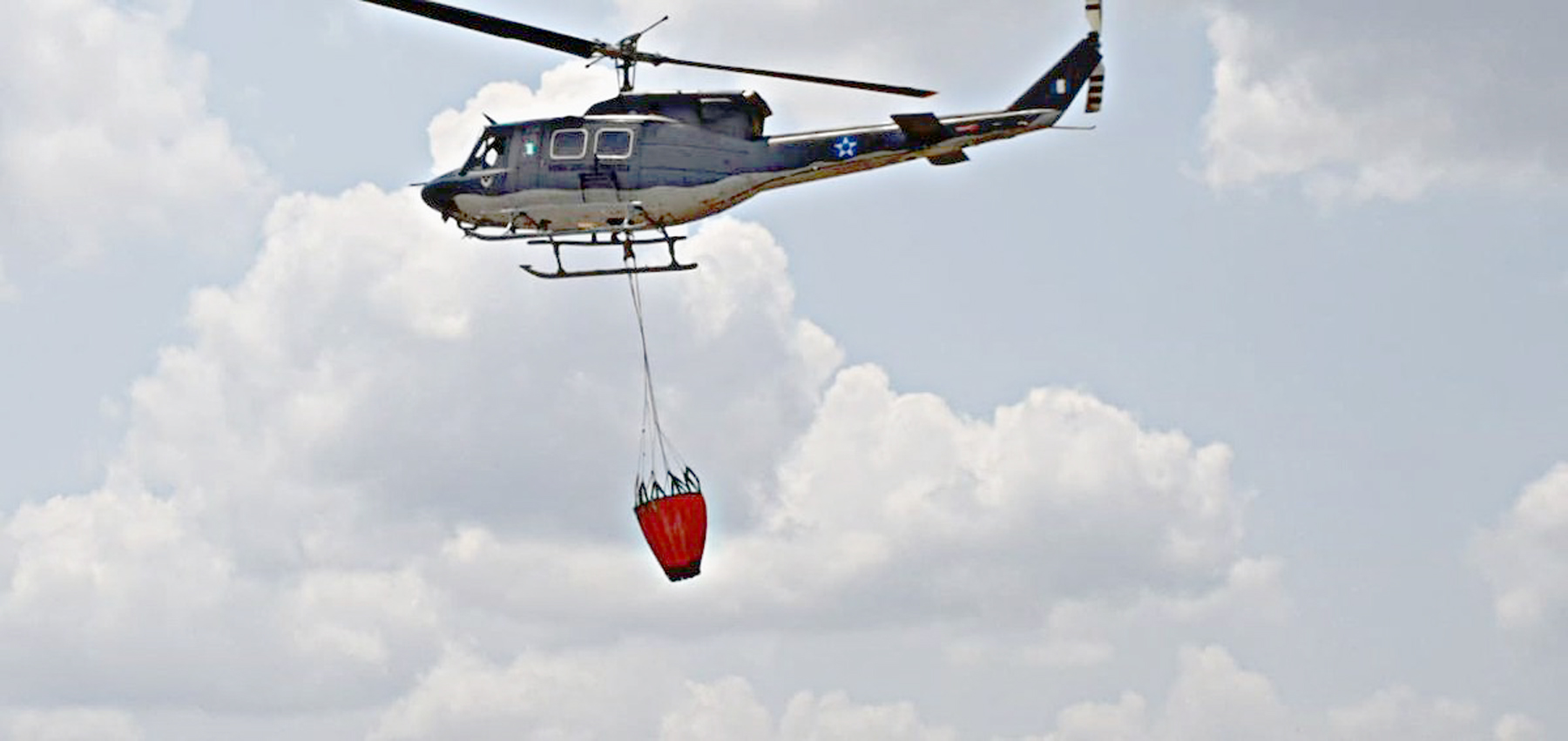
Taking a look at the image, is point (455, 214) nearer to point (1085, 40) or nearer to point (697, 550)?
point (697, 550)

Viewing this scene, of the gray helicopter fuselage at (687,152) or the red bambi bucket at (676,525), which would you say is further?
the red bambi bucket at (676,525)

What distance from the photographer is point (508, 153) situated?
2953 inches

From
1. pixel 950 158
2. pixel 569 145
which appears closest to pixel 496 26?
pixel 569 145

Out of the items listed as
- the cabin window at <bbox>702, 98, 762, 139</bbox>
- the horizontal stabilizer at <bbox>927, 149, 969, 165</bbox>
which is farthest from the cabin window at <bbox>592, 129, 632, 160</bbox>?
the horizontal stabilizer at <bbox>927, 149, 969, 165</bbox>

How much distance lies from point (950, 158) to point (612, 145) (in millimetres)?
8516

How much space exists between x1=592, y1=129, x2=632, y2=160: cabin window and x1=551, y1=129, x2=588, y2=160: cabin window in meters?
0.37

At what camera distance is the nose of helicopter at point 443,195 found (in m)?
75.8

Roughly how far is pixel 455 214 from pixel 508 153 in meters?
2.34

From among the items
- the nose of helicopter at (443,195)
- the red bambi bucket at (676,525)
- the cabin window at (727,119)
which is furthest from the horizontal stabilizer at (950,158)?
the nose of helicopter at (443,195)

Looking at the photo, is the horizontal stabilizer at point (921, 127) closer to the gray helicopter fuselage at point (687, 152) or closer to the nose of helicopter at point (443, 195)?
the gray helicopter fuselage at point (687, 152)

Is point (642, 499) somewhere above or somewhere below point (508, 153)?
below

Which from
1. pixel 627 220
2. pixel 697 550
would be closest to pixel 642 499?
pixel 697 550

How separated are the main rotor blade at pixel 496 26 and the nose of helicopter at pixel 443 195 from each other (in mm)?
4806

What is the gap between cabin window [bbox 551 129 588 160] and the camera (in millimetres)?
73562
